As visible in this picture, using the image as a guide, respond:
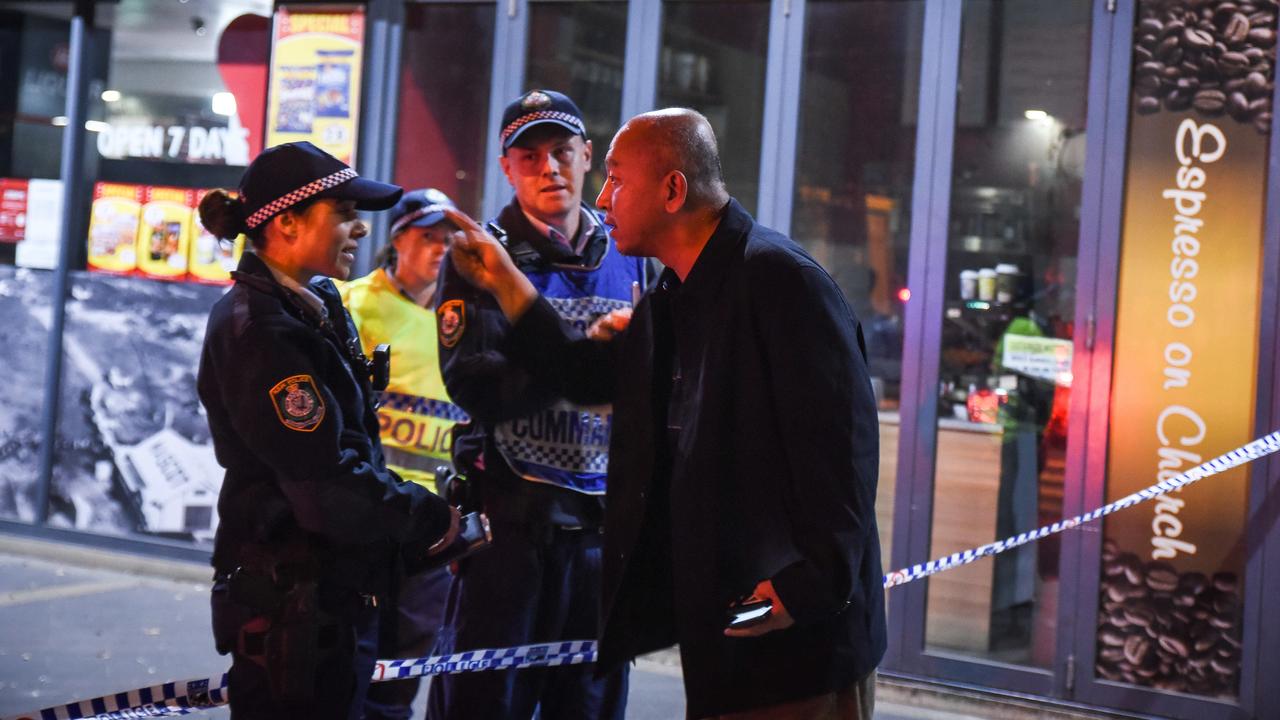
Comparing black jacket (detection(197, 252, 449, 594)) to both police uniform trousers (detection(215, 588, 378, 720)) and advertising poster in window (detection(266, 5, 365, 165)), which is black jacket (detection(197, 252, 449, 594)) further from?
advertising poster in window (detection(266, 5, 365, 165))

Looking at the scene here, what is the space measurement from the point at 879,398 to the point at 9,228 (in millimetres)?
5572

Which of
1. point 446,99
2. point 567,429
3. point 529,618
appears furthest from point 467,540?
point 446,99

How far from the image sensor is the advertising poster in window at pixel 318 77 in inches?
302

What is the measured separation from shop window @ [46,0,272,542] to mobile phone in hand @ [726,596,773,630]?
19.4 feet

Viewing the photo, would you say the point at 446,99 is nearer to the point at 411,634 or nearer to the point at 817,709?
the point at 411,634

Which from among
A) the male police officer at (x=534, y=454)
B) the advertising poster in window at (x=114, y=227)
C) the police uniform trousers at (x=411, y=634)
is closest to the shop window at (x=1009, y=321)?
the police uniform trousers at (x=411, y=634)

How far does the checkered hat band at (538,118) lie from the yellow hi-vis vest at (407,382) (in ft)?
4.18

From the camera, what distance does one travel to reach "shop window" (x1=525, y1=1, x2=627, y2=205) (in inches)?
281

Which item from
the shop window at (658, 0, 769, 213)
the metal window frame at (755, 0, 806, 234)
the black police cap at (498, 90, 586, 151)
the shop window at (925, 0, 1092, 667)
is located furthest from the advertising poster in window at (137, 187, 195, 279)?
the black police cap at (498, 90, 586, 151)

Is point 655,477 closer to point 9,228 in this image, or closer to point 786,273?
point 786,273

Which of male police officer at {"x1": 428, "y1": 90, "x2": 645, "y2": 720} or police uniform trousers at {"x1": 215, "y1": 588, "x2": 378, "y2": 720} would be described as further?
male police officer at {"x1": 428, "y1": 90, "x2": 645, "y2": 720}

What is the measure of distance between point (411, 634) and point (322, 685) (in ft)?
5.28

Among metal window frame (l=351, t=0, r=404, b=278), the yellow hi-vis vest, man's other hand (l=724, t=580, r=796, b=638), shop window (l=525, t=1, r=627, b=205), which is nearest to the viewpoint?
man's other hand (l=724, t=580, r=796, b=638)

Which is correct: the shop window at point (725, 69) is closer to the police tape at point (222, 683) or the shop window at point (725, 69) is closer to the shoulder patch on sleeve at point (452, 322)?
the shoulder patch on sleeve at point (452, 322)
